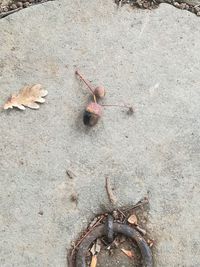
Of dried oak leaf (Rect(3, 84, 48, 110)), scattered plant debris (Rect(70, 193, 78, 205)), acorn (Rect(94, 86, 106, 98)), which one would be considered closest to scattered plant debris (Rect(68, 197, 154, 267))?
scattered plant debris (Rect(70, 193, 78, 205))

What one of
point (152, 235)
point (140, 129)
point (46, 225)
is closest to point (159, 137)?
point (140, 129)

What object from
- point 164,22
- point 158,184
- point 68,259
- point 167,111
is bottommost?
point 68,259

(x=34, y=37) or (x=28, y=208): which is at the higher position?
(x=34, y=37)

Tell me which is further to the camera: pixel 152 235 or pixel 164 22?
pixel 164 22

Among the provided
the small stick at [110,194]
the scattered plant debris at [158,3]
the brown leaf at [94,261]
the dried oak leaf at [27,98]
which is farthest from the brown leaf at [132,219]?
the scattered plant debris at [158,3]

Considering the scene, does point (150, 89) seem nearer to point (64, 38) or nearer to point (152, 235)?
point (64, 38)

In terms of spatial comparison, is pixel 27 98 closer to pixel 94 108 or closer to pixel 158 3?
pixel 94 108

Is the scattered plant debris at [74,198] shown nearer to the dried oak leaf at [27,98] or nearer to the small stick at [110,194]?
the small stick at [110,194]
